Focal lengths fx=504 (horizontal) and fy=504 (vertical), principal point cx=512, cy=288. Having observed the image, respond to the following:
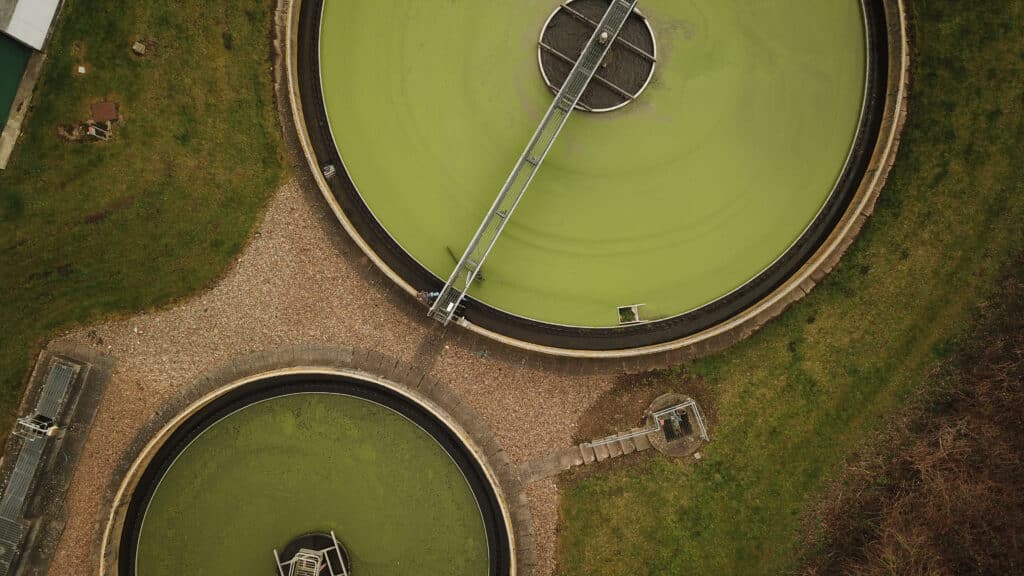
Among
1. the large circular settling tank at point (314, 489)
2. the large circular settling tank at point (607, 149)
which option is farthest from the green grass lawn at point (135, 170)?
the large circular settling tank at point (314, 489)

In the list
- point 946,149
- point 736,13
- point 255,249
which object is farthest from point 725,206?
point 255,249

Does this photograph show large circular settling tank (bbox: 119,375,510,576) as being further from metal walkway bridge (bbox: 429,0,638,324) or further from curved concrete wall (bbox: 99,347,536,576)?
metal walkway bridge (bbox: 429,0,638,324)

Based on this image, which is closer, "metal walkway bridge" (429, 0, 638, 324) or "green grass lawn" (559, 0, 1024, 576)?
"metal walkway bridge" (429, 0, 638, 324)

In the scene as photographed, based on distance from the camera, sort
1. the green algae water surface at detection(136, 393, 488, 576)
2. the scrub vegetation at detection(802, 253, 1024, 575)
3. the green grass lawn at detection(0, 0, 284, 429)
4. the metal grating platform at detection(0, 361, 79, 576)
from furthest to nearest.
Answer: the green algae water surface at detection(136, 393, 488, 576) → the green grass lawn at detection(0, 0, 284, 429) → the scrub vegetation at detection(802, 253, 1024, 575) → the metal grating platform at detection(0, 361, 79, 576)

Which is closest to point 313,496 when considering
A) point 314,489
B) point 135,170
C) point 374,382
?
point 314,489

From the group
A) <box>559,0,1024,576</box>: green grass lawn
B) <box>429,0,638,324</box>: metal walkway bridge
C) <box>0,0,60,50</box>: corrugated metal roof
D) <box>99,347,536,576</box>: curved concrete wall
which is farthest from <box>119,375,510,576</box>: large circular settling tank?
Result: <box>0,0,60,50</box>: corrugated metal roof

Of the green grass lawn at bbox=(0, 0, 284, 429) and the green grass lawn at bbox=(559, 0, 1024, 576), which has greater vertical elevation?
the green grass lawn at bbox=(0, 0, 284, 429)

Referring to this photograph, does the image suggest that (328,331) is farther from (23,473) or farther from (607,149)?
(607,149)
